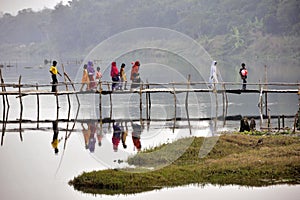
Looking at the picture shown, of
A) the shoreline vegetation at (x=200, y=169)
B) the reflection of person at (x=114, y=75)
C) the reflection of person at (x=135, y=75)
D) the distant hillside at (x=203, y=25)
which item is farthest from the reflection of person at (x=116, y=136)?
the distant hillside at (x=203, y=25)

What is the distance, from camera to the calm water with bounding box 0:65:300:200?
53.1ft

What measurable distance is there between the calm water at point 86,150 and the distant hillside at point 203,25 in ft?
82.6

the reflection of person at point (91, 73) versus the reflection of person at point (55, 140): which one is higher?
the reflection of person at point (91, 73)

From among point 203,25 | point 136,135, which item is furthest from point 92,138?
point 203,25

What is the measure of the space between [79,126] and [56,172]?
28.3 ft

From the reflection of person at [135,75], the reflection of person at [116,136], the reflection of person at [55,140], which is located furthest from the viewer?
the reflection of person at [135,75]

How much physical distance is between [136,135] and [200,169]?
7.79m

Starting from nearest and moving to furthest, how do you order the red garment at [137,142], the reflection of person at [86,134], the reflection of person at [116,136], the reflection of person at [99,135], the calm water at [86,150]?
the calm water at [86,150], the red garment at [137,142], the reflection of person at [116,136], the reflection of person at [99,135], the reflection of person at [86,134]

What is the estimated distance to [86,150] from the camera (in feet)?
76.0

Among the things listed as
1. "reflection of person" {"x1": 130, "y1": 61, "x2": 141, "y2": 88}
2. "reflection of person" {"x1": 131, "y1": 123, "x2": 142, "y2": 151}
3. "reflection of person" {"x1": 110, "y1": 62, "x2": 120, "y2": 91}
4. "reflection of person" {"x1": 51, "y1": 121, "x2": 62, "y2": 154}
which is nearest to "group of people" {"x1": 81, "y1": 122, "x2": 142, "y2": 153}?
"reflection of person" {"x1": 131, "y1": 123, "x2": 142, "y2": 151}

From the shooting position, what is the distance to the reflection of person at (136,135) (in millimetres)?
22483

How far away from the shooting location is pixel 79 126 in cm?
2808

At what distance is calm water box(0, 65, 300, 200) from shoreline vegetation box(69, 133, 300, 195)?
0.32 meters

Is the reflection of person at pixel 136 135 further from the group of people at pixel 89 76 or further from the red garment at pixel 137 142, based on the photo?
the group of people at pixel 89 76
